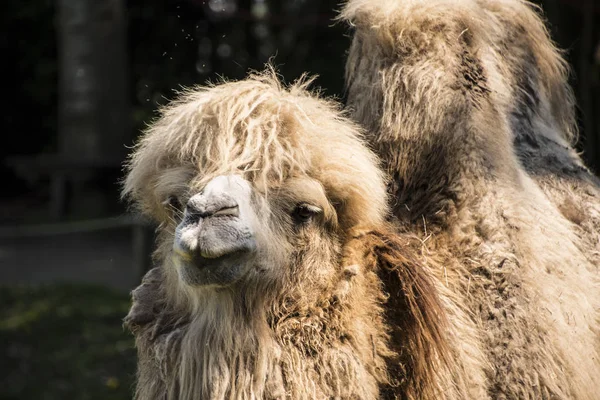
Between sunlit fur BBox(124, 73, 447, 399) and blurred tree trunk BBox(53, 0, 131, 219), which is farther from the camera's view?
blurred tree trunk BBox(53, 0, 131, 219)

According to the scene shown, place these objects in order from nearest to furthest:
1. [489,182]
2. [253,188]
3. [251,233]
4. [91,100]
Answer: [251,233] < [253,188] < [489,182] < [91,100]

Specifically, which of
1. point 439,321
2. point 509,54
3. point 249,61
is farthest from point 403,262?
point 249,61

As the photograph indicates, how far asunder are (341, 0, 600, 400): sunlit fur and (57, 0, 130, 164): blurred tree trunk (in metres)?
7.59

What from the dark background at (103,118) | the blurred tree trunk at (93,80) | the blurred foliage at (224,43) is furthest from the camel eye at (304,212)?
the blurred tree trunk at (93,80)

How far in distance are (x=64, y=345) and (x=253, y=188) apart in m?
5.09

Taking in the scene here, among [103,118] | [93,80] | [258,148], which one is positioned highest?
[258,148]

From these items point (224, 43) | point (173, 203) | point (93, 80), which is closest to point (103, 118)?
point (93, 80)

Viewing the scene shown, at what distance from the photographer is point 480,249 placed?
2.82m

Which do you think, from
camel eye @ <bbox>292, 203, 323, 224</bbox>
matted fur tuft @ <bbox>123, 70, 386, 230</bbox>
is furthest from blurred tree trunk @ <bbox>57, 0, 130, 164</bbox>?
camel eye @ <bbox>292, 203, 323, 224</bbox>

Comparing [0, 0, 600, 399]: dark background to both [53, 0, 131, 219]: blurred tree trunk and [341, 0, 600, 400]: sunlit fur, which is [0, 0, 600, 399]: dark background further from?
[341, 0, 600, 400]: sunlit fur

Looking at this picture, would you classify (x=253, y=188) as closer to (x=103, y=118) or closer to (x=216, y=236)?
(x=216, y=236)

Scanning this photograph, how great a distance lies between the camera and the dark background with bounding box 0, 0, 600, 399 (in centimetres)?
699

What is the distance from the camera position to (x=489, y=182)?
298cm

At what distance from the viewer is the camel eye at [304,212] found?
253 centimetres
